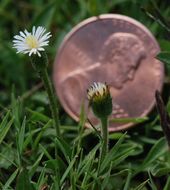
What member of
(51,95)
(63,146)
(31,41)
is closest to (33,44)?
(31,41)

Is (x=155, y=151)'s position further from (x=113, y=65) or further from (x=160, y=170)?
(x=113, y=65)

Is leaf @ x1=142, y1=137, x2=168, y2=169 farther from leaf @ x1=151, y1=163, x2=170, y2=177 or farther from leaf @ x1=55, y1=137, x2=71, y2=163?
leaf @ x1=55, y1=137, x2=71, y2=163

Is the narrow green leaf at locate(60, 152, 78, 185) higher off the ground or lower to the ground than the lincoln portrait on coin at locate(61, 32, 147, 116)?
lower

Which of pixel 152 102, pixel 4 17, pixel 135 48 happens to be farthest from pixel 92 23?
pixel 4 17

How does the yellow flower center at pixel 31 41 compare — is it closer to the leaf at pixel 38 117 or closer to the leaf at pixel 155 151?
the leaf at pixel 38 117

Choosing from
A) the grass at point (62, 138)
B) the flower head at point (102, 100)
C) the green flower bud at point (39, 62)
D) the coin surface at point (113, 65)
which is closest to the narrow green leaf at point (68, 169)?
the grass at point (62, 138)

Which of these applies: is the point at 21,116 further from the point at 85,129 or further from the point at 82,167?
the point at 82,167

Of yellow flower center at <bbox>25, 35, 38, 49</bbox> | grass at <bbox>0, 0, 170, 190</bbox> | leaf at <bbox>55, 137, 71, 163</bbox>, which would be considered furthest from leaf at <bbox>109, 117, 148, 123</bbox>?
yellow flower center at <bbox>25, 35, 38, 49</bbox>
